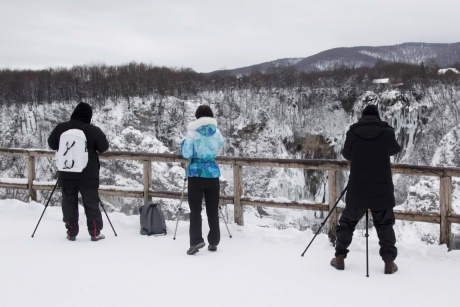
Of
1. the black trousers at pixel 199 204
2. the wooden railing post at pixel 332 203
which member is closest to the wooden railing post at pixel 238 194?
the black trousers at pixel 199 204

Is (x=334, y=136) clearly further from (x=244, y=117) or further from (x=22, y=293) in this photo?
(x=22, y=293)

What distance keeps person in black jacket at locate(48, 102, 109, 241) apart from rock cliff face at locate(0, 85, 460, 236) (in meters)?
21.4

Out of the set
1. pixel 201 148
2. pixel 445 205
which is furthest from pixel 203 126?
pixel 445 205

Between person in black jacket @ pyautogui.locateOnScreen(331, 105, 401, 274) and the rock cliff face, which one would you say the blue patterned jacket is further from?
the rock cliff face

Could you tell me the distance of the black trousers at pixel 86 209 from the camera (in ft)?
19.6

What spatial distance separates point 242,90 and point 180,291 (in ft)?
174

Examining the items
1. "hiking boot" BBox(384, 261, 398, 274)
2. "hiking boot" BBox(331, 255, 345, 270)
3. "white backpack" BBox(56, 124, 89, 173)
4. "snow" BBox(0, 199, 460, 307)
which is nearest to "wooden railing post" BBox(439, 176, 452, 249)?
"snow" BBox(0, 199, 460, 307)

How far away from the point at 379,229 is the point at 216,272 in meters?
1.65

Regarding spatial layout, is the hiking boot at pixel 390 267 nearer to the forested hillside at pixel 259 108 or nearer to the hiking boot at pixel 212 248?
the hiking boot at pixel 212 248

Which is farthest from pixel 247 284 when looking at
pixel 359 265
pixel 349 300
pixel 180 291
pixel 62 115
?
pixel 62 115

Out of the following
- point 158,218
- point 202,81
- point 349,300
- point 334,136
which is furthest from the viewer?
point 202,81

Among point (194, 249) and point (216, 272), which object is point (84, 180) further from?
point (216, 272)

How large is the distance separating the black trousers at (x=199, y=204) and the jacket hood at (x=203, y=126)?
527 mm

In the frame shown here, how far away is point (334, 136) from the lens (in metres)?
47.8
